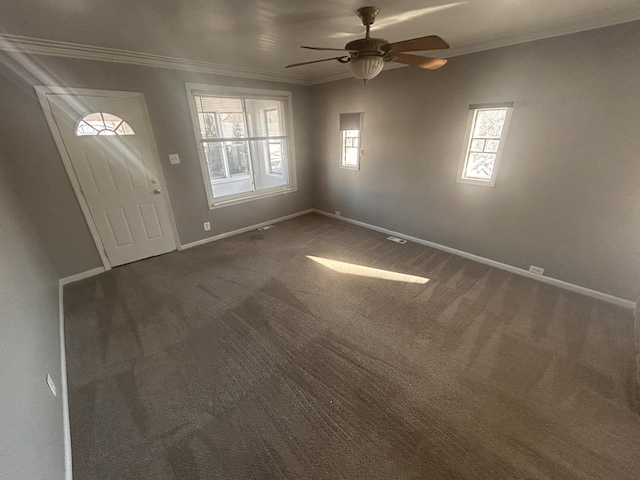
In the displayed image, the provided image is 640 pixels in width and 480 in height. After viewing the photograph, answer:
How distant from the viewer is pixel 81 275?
10.5ft

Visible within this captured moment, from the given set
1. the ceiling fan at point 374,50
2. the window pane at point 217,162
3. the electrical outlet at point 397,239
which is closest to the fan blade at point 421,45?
the ceiling fan at point 374,50

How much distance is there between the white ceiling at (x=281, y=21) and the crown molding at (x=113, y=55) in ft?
0.41

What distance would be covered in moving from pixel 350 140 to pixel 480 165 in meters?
2.15

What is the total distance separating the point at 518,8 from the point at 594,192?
1864mm

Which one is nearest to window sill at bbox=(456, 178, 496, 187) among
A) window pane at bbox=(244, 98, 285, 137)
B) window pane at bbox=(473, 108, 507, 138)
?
window pane at bbox=(473, 108, 507, 138)

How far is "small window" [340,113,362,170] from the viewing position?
4.27 metres

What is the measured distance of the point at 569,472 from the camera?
1.37 metres

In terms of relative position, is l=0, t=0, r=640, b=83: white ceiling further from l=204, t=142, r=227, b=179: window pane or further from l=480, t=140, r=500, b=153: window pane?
l=204, t=142, r=227, b=179: window pane

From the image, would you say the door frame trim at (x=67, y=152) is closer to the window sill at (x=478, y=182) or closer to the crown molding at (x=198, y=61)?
the crown molding at (x=198, y=61)

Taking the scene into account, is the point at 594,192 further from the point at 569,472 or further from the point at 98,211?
the point at 98,211

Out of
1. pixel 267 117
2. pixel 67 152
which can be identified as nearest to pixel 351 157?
pixel 267 117

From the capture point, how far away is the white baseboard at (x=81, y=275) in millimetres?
3075

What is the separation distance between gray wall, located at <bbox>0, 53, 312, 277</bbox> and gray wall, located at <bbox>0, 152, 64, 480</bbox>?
0.41 m

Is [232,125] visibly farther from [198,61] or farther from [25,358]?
[25,358]
